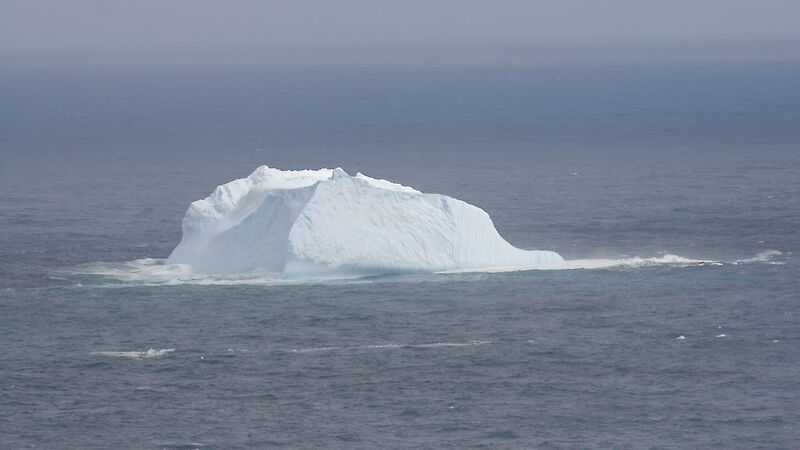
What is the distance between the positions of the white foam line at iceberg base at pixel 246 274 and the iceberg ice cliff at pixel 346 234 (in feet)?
1.59

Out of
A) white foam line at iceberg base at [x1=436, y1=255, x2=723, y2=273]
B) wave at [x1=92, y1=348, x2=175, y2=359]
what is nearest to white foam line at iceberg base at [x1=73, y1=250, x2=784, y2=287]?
white foam line at iceberg base at [x1=436, y1=255, x2=723, y2=273]

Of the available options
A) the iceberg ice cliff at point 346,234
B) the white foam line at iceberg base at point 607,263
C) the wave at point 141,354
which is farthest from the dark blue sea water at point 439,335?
the iceberg ice cliff at point 346,234

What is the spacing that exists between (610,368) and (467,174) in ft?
212

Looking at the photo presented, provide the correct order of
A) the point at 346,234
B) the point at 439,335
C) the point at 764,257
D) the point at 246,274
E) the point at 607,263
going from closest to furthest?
the point at 439,335 → the point at 346,234 → the point at 246,274 → the point at 607,263 → the point at 764,257

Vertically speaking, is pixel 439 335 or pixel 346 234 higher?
pixel 346 234

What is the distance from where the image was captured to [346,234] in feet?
270

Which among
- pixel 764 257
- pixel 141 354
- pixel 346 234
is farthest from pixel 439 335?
pixel 764 257

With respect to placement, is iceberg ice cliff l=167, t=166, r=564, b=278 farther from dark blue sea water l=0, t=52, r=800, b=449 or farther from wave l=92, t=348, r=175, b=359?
wave l=92, t=348, r=175, b=359

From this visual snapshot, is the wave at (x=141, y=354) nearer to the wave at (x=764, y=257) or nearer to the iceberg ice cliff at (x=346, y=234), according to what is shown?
the iceberg ice cliff at (x=346, y=234)

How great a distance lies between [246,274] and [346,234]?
5.74m

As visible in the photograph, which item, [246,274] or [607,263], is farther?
[607,263]

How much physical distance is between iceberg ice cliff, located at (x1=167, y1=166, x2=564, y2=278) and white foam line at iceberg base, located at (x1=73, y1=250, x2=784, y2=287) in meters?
0.48

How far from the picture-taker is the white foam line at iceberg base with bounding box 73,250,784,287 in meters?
82.6

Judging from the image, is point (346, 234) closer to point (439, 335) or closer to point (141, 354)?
point (439, 335)
